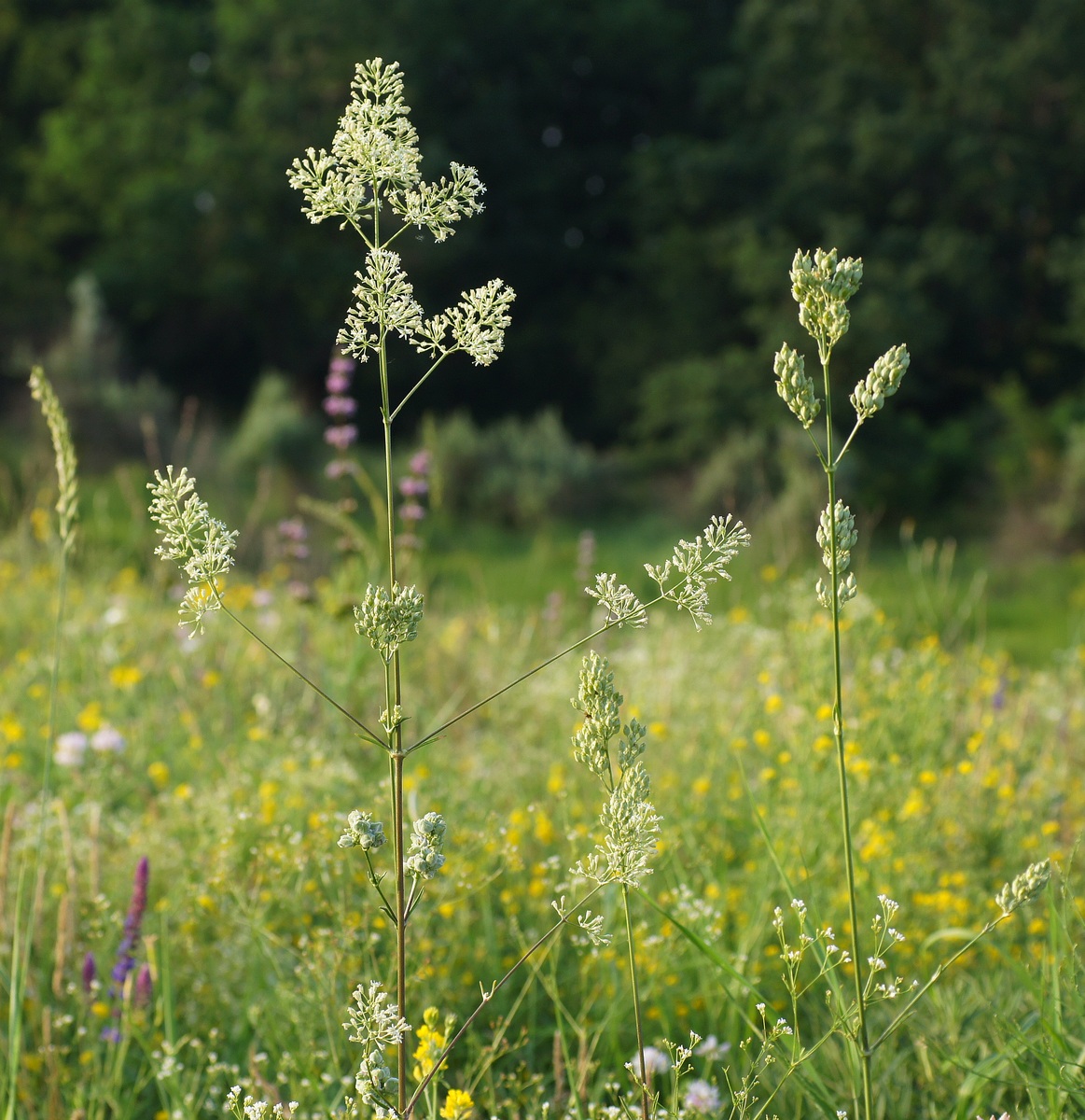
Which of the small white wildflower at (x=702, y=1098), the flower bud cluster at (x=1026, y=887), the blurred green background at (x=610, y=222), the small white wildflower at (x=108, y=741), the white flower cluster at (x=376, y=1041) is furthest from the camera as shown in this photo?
the blurred green background at (x=610, y=222)

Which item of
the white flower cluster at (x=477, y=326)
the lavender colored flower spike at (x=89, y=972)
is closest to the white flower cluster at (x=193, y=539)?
the white flower cluster at (x=477, y=326)

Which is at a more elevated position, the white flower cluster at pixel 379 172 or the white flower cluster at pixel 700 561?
the white flower cluster at pixel 379 172

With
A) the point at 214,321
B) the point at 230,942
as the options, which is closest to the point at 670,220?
the point at 214,321

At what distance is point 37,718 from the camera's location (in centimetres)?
405

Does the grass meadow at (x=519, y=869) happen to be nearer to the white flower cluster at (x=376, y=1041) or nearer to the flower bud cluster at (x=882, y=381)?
the white flower cluster at (x=376, y=1041)

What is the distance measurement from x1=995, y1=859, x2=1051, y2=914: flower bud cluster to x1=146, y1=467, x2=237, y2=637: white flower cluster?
818 mm

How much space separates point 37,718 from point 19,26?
59.6 feet

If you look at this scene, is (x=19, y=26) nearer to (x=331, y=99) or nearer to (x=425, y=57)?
(x=331, y=99)

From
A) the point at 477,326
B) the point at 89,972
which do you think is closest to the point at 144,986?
the point at 89,972

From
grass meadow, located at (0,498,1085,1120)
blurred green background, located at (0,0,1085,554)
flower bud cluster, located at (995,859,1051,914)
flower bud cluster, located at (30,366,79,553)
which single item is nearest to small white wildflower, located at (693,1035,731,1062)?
grass meadow, located at (0,498,1085,1120)

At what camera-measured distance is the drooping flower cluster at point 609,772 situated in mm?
1158

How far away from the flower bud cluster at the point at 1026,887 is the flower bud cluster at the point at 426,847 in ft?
1.80

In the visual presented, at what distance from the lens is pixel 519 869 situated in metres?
2.14

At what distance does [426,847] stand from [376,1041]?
191 mm
